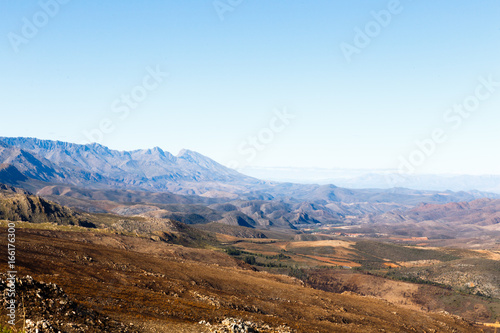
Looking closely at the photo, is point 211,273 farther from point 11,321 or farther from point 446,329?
point 11,321

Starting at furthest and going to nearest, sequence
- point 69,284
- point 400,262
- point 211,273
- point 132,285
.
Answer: point 400,262 → point 211,273 → point 132,285 → point 69,284

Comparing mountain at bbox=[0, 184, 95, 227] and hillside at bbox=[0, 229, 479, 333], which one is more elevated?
mountain at bbox=[0, 184, 95, 227]

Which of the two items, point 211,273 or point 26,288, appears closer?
point 26,288

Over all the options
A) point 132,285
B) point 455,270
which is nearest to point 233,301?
A: point 132,285

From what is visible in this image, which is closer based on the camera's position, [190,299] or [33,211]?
[190,299]

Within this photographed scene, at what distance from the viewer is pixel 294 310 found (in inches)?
1609

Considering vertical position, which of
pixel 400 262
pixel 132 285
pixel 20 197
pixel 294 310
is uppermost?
pixel 20 197

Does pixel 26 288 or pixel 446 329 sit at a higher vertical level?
pixel 26 288

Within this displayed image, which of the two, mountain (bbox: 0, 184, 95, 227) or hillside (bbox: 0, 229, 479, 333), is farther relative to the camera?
mountain (bbox: 0, 184, 95, 227)

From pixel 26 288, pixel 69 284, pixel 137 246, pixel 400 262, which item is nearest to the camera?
pixel 26 288

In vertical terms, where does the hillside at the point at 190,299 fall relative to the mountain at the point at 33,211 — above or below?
below

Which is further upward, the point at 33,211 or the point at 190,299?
the point at 33,211

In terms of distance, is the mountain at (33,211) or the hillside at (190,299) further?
the mountain at (33,211)

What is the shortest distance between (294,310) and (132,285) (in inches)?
731
